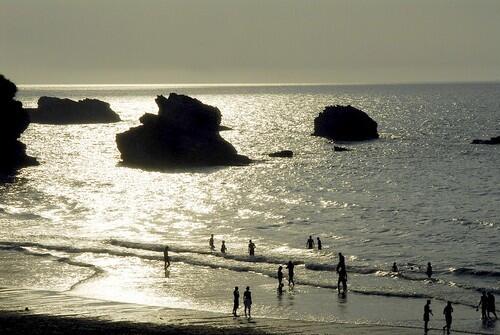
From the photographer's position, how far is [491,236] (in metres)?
60.6

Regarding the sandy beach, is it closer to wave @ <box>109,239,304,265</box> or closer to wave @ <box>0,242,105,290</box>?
wave @ <box>0,242,105,290</box>

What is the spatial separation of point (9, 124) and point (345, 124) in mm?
60914

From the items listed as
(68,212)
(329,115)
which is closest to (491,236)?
(68,212)

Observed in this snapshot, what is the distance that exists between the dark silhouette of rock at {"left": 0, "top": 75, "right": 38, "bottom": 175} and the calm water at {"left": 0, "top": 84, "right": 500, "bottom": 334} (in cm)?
368

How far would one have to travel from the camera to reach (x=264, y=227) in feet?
216

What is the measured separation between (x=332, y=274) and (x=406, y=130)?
13900 cm

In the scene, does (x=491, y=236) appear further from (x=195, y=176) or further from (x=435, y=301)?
(x=195, y=176)

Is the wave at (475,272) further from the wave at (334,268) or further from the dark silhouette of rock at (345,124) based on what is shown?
the dark silhouette of rock at (345,124)

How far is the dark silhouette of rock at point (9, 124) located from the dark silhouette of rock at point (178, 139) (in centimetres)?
1300

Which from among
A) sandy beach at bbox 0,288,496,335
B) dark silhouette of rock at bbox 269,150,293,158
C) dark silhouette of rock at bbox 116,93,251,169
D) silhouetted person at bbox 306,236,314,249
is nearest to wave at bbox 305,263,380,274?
silhouetted person at bbox 306,236,314,249

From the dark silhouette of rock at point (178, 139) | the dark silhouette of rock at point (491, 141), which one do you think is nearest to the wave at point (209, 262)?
the dark silhouette of rock at point (178, 139)

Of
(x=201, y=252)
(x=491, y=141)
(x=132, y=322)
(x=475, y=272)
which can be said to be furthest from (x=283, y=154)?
(x=132, y=322)

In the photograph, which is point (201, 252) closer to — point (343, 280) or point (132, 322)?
point (343, 280)

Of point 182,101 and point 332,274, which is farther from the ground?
point 182,101
